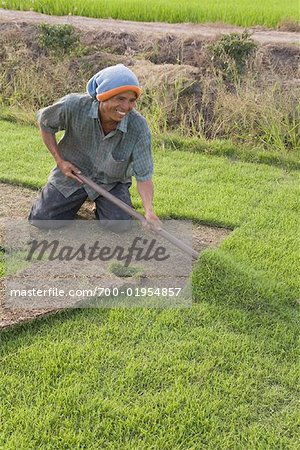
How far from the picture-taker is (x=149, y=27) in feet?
34.1

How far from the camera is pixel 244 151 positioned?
6.00 m

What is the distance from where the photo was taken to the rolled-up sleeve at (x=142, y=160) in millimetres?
3971

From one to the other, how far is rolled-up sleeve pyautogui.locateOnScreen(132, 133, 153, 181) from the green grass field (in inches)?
298

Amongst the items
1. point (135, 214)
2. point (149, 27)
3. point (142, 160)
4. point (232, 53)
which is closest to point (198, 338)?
point (135, 214)

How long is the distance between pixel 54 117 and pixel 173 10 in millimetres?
8003

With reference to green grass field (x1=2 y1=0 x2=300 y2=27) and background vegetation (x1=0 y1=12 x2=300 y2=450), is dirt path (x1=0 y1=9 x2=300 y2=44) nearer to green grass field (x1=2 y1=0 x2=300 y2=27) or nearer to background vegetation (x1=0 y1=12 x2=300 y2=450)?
green grass field (x1=2 y1=0 x2=300 y2=27)

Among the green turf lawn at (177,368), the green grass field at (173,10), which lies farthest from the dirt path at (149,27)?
the green turf lawn at (177,368)

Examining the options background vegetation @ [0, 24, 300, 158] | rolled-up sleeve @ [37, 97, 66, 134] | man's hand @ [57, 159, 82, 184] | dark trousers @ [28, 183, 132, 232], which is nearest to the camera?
rolled-up sleeve @ [37, 97, 66, 134]

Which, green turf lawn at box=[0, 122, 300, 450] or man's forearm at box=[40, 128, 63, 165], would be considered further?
man's forearm at box=[40, 128, 63, 165]

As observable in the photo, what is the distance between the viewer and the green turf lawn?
8.77ft

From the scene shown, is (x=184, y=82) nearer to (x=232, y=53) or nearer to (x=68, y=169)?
(x=232, y=53)

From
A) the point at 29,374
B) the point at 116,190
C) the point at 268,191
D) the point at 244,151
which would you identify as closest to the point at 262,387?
the point at 29,374

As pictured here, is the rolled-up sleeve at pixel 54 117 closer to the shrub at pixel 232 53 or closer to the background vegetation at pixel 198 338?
the background vegetation at pixel 198 338

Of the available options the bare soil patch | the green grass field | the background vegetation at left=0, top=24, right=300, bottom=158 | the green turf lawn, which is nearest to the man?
the bare soil patch
